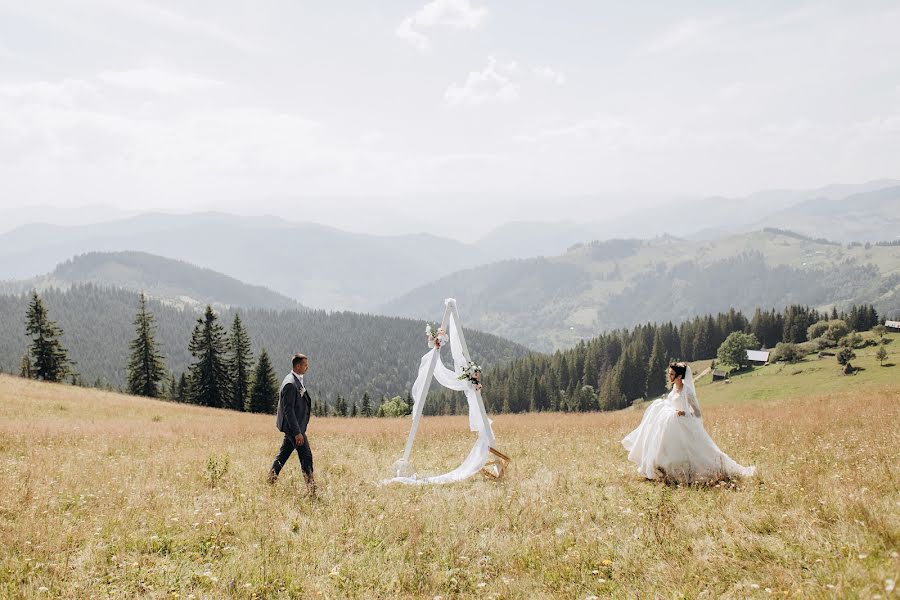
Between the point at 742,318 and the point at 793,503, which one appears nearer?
the point at 793,503

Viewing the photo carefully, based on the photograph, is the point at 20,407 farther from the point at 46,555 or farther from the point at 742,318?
the point at 742,318

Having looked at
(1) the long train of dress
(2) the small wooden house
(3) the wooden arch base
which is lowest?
(2) the small wooden house

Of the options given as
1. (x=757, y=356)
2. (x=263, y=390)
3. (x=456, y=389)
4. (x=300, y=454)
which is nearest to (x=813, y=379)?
(x=757, y=356)

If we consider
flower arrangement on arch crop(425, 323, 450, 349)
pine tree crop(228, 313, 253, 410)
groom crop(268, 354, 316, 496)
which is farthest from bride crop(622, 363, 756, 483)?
pine tree crop(228, 313, 253, 410)

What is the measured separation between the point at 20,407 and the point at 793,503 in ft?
112

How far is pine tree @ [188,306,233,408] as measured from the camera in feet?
205

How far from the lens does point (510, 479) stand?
12578mm

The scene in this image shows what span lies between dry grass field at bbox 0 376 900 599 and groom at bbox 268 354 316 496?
1.78 ft

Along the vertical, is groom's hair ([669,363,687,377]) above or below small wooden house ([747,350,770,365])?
above

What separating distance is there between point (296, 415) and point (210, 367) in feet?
191

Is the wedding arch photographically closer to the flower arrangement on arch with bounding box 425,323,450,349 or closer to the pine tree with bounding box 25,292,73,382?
the flower arrangement on arch with bounding box 425,323,450,349

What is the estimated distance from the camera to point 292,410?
11383 millimetres

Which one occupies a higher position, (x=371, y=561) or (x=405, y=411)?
(x=371, y=561)

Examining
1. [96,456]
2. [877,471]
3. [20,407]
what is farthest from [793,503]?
[20,407]
